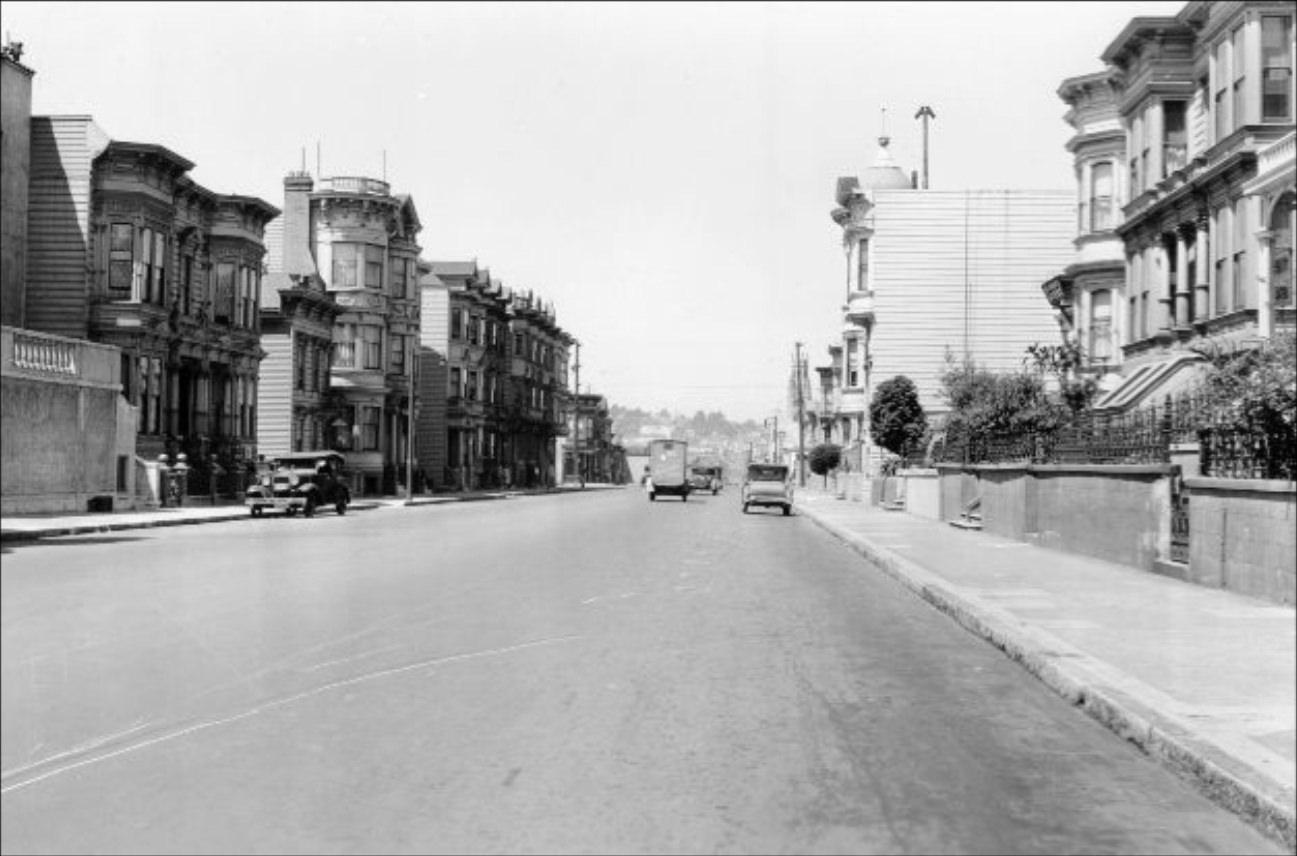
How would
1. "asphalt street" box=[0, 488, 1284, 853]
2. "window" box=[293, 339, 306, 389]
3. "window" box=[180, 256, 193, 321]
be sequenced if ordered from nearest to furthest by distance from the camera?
"asphalt street" box=[0, 488, 1284, 853]
"window" box=[180, 256, 193, 321]
"window" box=[293, 339, 306, 389]

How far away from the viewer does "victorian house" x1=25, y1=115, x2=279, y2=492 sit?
40.0 m

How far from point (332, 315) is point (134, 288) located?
56.8 feet

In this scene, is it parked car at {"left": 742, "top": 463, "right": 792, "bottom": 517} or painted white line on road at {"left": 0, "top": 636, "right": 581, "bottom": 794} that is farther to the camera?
parked car at {"left": 742, "top": 463, "right": 792, "bottom": 517}

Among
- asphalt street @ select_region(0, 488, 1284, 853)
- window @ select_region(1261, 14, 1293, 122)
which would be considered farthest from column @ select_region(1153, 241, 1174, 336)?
asphalt street @ select_region(0, 488, 1284, 853)

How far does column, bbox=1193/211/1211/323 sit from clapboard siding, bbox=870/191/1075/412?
3011 cm

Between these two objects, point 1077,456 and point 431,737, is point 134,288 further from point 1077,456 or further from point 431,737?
point 431,737

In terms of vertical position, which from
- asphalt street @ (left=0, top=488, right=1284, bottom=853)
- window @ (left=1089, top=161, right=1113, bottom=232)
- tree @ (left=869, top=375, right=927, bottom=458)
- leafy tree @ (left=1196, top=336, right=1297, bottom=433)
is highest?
window @ (left=1089, top=161, right=1113, bottom=232)

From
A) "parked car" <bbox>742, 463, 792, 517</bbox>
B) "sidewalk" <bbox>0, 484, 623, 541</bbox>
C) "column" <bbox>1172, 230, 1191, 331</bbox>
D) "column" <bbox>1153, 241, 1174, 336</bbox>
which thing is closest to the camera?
"sidewalk" <bbox>0, 484, 623, 541</bbox>

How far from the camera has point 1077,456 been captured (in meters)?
20.6

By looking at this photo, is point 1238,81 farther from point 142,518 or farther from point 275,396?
point 275,396

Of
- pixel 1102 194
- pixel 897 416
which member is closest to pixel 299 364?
pixel 897 416

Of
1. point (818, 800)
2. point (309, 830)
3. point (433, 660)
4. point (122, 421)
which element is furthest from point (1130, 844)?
point (122, 421)

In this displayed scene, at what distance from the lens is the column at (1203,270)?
1105 inches

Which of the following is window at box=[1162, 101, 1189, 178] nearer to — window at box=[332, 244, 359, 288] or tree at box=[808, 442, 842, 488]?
window at box=[332, 244, 359, 288]
